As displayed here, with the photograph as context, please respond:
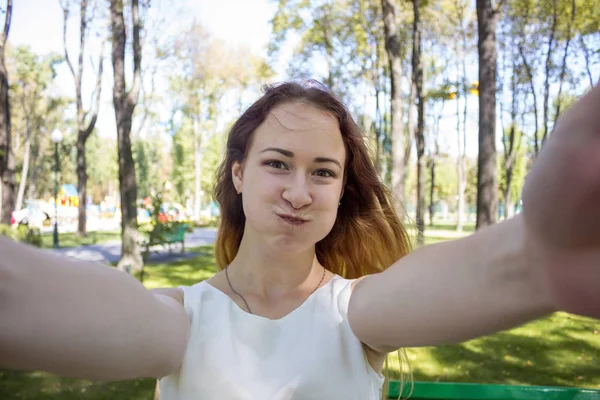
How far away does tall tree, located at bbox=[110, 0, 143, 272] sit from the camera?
11.0 metres

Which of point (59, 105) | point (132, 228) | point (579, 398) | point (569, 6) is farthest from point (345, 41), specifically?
point (579, 398)

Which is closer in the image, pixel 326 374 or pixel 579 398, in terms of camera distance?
pixel 326 374

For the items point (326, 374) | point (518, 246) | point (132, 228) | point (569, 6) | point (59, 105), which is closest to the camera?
point (518, 246)

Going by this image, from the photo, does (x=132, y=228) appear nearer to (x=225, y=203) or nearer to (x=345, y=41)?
(x=225, y=203)

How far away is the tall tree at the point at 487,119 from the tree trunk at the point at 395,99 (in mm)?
2366

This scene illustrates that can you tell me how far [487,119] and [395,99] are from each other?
3188 millimetres

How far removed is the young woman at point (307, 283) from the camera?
686 mm

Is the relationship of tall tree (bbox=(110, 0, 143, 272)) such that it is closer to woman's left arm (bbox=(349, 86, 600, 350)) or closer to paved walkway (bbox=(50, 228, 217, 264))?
paved walkway (bbox=(50, 228, 217, 264))

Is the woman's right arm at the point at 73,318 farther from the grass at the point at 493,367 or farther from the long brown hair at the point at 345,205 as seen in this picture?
the grass at the point at 493,367

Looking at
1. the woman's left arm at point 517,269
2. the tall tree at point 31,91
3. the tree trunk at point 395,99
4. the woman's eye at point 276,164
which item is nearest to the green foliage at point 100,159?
the tall tree at point 31,91

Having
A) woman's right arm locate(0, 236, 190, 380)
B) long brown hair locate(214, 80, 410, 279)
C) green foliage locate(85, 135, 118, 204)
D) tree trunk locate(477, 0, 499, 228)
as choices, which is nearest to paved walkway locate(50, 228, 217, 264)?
tree trunk locate(477, 0, 499, 228)

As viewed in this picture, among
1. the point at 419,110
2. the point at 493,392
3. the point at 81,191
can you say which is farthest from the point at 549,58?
the point at 493,392

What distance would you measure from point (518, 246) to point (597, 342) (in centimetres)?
691

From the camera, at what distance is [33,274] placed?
830mm
